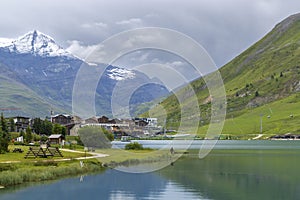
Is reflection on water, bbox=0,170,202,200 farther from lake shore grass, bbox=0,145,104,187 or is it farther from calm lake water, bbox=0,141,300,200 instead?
lake shore grass, bbox=0,145,104,187

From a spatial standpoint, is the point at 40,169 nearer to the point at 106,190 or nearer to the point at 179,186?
the point at 106,190

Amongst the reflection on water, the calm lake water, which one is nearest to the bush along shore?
the calm lake water

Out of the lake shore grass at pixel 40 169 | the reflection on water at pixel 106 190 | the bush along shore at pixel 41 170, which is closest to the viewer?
the reflection on water at pixel 106 190

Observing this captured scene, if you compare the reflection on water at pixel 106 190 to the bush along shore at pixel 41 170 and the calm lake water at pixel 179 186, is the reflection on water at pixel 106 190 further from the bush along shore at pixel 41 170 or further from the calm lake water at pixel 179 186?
the bush along shore at pixel 41 170

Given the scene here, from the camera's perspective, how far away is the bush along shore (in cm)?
6269

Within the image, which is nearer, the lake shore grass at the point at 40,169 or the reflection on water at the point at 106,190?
the reflection on water at the point at 106,190

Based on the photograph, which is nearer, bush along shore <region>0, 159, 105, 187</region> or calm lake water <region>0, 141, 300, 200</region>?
calm lake water <region>0, 141, 300, 200</region>

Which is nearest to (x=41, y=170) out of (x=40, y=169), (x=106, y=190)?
(x=40, y=169)

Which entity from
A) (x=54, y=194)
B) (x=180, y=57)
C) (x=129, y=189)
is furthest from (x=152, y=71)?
(x=54, y=194)

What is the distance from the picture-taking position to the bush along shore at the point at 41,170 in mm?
62688

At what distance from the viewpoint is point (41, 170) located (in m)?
69.2

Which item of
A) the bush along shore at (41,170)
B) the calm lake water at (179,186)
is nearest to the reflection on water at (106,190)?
the calm lake water at (179,186)

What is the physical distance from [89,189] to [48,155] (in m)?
29.1

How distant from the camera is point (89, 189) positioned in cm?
6341
